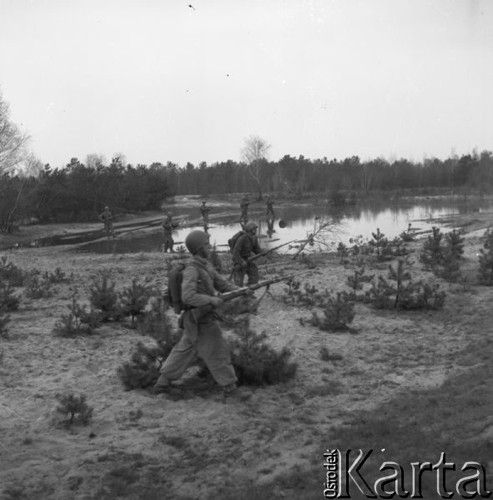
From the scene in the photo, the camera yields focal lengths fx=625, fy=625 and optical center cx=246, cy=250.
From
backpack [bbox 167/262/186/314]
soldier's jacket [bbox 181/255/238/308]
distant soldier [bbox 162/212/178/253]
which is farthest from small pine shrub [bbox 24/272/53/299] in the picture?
distant soldier [bbox 162/212/178/253]

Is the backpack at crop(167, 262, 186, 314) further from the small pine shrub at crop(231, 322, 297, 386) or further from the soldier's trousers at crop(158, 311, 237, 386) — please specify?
the small pine shrub at crop(231, 322, 297, 386)

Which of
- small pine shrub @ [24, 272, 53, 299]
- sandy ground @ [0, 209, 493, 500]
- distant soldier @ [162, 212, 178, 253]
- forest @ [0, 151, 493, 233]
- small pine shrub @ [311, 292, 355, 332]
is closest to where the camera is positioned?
sandy ground @ [0, 209, 493, 500]

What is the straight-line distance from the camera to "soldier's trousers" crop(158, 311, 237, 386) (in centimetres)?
666

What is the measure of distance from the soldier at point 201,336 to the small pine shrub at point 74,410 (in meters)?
1.01

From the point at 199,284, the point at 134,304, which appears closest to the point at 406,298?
the point at 134,304

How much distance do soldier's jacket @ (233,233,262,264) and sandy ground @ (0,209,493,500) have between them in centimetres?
120

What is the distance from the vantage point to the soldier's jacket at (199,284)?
6.30 meters

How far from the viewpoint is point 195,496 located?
4695mm

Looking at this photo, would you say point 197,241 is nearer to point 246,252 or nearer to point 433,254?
point 246,252

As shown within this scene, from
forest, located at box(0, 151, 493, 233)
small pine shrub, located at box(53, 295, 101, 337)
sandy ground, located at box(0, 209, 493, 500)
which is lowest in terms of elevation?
sandy ground, located at box(0, 209, 493, 500)

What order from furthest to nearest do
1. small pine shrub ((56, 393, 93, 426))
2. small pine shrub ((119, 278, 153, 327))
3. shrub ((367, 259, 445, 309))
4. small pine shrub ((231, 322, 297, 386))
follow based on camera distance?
shrub ((367, 259, 445, 309)), small pine shrub ((119, 278, 153, 327)), small pine shrub ((231, 322, 297, 386)), small pine shrub ((56, 393, 93, 426))

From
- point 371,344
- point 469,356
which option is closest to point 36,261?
point 371,344

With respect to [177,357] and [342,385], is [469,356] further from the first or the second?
[177,357]

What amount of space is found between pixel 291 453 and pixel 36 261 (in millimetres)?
19002
